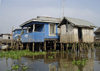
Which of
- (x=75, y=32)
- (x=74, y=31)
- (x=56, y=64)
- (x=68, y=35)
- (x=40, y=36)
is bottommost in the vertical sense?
(x=56, y=64)

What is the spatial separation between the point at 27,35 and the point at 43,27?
2.66 m

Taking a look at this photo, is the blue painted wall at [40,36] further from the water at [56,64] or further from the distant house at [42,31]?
the water at [56,64]

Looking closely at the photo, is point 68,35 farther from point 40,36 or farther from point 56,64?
point 56,64

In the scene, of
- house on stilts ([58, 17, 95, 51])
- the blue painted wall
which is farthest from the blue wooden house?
house on stilts ([58, 17, 95, 51])

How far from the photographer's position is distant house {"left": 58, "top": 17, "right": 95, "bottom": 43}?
709 inches

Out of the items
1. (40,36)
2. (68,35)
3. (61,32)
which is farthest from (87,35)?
(40,36)

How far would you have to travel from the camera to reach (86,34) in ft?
62.5

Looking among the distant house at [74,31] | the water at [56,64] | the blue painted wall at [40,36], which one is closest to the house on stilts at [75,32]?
the distant house at [74,31]

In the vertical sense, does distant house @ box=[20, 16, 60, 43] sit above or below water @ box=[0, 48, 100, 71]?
above

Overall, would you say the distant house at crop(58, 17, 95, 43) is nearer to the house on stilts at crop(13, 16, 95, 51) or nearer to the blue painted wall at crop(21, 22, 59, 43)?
the house on stilts at crop(13, 16, 95, 51)

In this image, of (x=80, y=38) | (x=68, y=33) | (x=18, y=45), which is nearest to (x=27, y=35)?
(x=18, y=45)

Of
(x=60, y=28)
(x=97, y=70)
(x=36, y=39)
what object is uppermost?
(x=60, y=28)

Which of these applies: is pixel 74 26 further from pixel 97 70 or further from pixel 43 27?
pixel 97 70

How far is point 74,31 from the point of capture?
1800 cm
